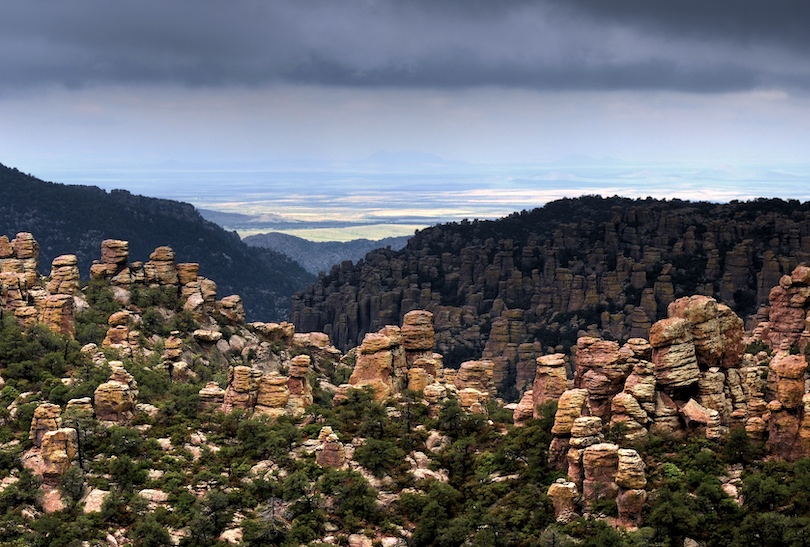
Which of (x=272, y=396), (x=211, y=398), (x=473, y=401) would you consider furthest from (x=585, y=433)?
(x=211, y=398)

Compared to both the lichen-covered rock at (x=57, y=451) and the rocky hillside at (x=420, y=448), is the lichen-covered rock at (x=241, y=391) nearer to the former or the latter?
the rocky hillside at (x=420, y=448)

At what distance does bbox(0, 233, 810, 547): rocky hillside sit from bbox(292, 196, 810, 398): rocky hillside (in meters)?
68.4

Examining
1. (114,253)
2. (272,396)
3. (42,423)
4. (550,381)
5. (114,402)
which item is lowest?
(42,423)

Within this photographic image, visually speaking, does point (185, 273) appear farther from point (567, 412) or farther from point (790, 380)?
point (790, 380)

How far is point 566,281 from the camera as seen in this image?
165 meters

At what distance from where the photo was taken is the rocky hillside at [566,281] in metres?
147

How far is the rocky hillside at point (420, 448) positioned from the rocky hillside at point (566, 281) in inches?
2693

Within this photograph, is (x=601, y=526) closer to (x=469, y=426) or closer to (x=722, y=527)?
(x=722, y=527)

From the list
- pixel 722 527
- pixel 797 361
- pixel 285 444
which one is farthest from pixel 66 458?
pixel 797 361

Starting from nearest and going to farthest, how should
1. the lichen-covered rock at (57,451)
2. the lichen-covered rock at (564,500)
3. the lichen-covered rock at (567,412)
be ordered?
the lichen-covered rock at (564,500) → the lichen-covered rock at (567,412) → the lichen-covered rock at (57,451)

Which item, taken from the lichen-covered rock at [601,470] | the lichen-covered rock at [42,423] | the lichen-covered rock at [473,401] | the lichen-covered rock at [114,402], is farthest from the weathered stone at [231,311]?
the lichen-covered rock at [601,470]

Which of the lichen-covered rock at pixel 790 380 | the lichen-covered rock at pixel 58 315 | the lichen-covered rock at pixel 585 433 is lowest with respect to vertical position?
the lichen-covered rock at pixel 585 433

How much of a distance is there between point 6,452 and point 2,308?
21026 mm

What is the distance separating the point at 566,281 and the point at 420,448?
105432 millimetres
